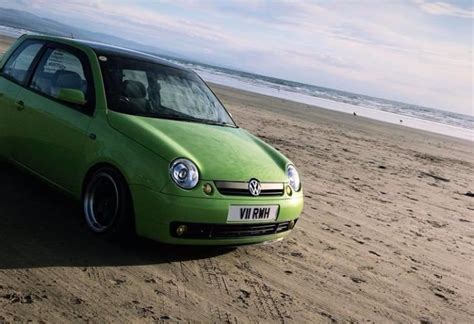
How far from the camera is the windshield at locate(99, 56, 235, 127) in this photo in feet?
16.0

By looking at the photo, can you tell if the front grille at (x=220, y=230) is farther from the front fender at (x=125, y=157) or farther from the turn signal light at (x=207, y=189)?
the front fender at (x=125, y=157)

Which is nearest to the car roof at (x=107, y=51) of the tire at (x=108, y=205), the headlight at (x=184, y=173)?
the tire at (x=108, y=205)

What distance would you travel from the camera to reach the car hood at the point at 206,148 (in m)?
4.24

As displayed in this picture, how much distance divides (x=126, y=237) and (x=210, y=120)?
1635mm

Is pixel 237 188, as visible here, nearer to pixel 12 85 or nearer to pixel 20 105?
pixel 20 105

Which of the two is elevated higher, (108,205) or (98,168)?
(98,168)

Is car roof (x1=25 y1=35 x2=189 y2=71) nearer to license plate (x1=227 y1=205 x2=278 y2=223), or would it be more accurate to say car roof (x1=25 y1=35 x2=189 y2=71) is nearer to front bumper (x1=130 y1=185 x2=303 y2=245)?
front bumper (x1=130 y1=185 x2=303 y2=245)

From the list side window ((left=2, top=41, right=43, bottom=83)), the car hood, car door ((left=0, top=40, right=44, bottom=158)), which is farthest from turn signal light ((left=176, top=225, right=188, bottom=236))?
side window ((left=2, top=41, right=43, bottom=83))

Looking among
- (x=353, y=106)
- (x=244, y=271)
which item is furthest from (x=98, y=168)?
(x=353, y=106)

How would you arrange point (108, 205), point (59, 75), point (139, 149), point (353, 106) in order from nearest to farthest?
point (139, 149) < point (108, 205) < point (59, 75) < point (353, 106)

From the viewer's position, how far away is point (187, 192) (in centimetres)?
405

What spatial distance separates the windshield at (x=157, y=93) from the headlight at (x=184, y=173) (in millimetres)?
866

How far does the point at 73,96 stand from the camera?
472cm

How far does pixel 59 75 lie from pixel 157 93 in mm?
978
